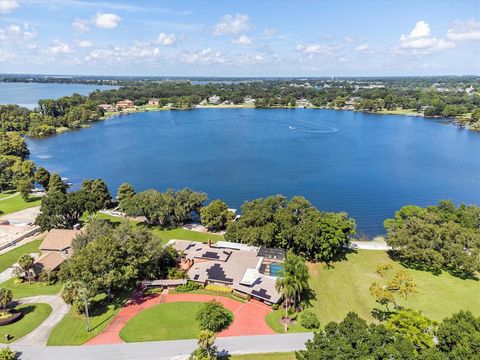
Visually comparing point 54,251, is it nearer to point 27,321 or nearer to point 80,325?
point 27,321

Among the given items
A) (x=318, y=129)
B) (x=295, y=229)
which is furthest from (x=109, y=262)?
(x=318, y=129)

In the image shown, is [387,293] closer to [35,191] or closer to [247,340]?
[247,340]

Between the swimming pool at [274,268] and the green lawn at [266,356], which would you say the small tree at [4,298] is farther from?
the swimming pool at [274,268]

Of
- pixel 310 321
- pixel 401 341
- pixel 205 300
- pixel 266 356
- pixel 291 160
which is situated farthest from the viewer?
pixel 291 160

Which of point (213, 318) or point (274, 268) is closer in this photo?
point (213, 318)

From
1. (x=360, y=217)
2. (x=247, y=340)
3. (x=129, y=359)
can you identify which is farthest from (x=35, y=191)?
(x=360, y=217)

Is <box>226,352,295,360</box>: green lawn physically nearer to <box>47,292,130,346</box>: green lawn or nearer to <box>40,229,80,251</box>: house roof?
<box>47,292,130,346</box>: green lawn

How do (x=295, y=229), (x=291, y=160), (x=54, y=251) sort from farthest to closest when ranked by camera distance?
(x=291, y=160)
(x=295, y=229)
(x=54, y=251)

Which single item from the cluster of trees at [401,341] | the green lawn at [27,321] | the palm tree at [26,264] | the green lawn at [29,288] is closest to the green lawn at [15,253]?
the green lawn at [29,288]
